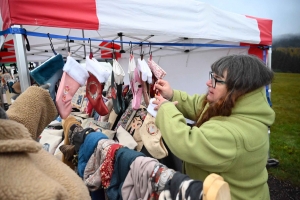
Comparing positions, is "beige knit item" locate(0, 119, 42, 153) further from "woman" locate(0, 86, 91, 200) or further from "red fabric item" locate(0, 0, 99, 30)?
"red fabric item" locate(0, 0, 99, 30)

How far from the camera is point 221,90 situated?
0.79 m

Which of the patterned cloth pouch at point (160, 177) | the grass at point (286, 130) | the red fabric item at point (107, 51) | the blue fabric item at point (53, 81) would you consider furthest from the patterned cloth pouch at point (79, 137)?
the grass at point (286, 130)

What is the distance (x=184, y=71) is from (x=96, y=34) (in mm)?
1367

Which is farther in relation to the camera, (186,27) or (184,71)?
(184,71)

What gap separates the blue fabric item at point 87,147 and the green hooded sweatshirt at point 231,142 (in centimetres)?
28

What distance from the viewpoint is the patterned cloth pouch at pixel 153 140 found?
1073 mm

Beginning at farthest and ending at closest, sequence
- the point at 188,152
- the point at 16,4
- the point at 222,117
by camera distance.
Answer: the point at 16,4
the point at 222,117
the point at 188,152

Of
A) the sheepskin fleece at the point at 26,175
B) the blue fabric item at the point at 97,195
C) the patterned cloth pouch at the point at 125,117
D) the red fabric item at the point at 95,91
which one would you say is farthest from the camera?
the patterned cloth pouch at the point at 125,117

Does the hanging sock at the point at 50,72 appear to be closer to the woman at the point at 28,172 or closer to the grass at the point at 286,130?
the woman at the point at 28,172

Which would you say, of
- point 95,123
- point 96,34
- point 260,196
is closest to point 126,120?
point 95,123

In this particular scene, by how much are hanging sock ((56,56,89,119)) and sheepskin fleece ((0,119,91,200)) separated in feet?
1.89

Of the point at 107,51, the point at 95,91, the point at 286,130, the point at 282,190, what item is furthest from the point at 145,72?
the point at 286,130

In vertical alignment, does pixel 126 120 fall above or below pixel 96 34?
below

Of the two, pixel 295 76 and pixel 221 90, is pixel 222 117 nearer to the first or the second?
pixel 221 90
